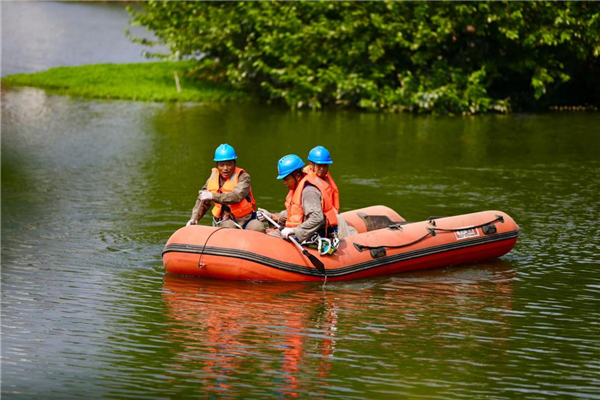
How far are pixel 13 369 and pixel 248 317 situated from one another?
2281mm

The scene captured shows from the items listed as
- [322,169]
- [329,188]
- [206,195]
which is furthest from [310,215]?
[206,195]

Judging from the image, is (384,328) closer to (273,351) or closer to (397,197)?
(273,351)

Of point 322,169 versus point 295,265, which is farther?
point 322,169

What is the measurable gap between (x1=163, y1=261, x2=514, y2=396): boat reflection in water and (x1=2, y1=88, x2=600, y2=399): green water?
0.02 meters

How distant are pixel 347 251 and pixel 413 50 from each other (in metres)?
15.2

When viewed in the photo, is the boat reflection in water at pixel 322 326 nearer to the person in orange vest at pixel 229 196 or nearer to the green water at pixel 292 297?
the green water at pixel 292 297

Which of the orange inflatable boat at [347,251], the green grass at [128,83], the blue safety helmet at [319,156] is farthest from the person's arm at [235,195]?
the green grass at [128,83]

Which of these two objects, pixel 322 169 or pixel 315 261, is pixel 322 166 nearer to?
pixel 322 169

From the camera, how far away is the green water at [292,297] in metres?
7.52

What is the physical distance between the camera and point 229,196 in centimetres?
1074

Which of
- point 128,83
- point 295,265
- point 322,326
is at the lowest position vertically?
point 322,326

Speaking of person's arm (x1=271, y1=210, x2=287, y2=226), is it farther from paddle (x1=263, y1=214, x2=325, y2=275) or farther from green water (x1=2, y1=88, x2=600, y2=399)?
green water (x1=2, y1=88, x2=600, y2=399)

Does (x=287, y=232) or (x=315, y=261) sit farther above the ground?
(x=287, y=232)

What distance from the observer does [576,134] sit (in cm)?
2191
